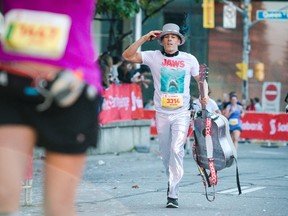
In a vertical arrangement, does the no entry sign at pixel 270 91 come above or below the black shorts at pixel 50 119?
above

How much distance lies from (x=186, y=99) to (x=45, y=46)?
7.02 m

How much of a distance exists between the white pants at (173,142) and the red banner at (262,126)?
21.1 metres

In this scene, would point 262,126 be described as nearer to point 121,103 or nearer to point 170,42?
point 121,103

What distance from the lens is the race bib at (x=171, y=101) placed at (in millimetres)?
10994

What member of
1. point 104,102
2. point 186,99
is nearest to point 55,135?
point 186,99

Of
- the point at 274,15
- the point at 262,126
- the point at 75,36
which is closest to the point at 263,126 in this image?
the point at 262,126

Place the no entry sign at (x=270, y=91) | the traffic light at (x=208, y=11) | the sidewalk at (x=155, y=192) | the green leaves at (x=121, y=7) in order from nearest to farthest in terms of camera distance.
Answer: the sidewalk at (x=155, y=192) < the green leaves at (x=121, y=7) < the traffic light at (x=208, y=11) < the no entry sign at (x=270, y=91)

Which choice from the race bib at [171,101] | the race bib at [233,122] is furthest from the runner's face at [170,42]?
the race bib at [233,122]

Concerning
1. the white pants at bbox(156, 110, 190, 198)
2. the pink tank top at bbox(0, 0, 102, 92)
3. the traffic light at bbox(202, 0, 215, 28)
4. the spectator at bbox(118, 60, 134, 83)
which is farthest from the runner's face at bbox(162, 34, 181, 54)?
the traffic light at bbox(202, 0, 215, 28)

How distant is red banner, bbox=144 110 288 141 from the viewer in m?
32.4

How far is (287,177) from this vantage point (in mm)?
15836

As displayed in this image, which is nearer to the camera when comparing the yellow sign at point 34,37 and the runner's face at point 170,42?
the yellow sign at point 34,37

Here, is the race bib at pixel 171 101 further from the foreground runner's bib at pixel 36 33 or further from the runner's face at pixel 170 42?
the foreground runner's bib at pixel 36 33

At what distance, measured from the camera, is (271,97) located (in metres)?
39.7
